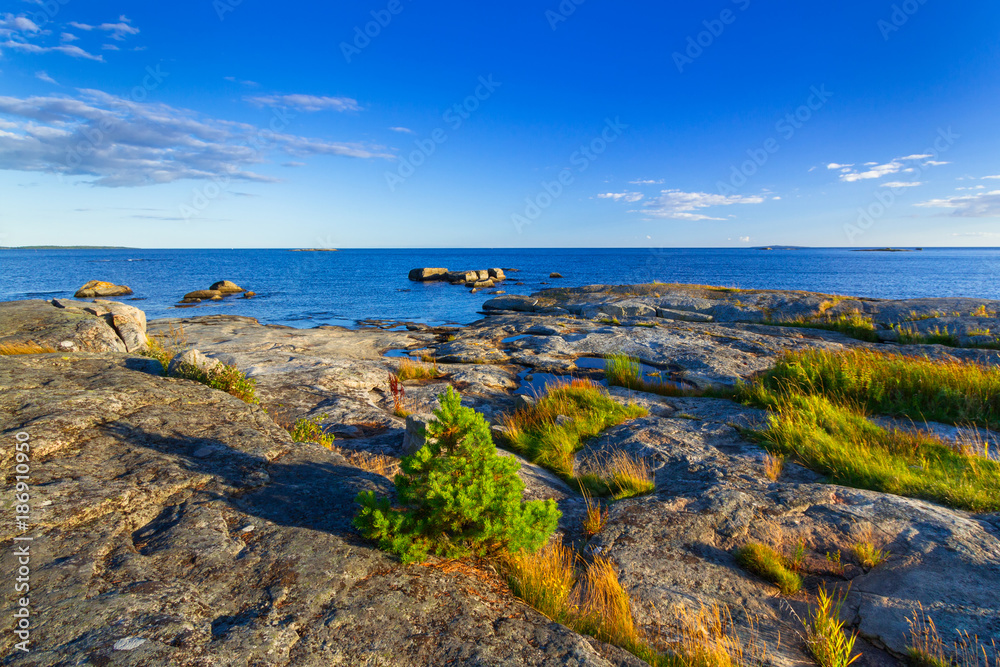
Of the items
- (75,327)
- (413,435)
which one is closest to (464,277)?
(75,327)

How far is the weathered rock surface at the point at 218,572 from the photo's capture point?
8.62 feet

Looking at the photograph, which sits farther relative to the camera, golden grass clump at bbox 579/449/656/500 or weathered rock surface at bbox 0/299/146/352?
weathered rock surface at bbox 0/299/146/352

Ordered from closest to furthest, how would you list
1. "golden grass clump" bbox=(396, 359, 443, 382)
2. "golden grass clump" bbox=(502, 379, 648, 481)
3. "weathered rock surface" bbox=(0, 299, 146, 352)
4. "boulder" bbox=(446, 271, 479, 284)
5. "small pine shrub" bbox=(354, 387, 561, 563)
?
"small pine shrub" bbox=(354, 387, 561, 563), "golden grass clump" bbox=(502, 379, 648, 481), "weathered rock surface" bbox=(0, 299, 146, 352), "golden grass clump" bbox=(396, 359, 443, 382), "boulder" bbox=(446, 271, 479, 284)

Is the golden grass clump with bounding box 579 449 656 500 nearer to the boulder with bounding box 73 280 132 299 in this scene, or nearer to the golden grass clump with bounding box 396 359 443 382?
the golden grass clump with bounding box 396 359 443 382

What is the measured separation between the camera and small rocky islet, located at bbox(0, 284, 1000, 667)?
9.16 feet

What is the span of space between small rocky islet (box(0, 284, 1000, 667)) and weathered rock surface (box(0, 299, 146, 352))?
4218 millimetres

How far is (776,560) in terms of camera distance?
437 cm

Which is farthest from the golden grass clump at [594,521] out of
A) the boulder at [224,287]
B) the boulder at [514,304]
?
the boulder at [224,287]

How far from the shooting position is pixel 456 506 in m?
3.73

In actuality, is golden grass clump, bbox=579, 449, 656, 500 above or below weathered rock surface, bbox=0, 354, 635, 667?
below

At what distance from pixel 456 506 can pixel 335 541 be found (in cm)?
106

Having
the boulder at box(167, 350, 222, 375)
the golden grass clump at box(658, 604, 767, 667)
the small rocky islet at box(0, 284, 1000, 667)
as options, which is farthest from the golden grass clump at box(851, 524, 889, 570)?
the boulder at box(167, 350, 222, 375)

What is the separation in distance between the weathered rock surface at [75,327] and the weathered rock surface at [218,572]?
6.98 metres

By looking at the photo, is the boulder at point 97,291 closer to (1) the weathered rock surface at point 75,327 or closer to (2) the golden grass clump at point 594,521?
(1) the weathered rock surface at point 75,327
